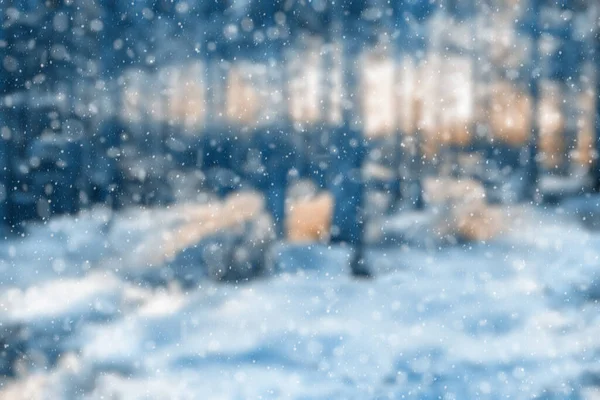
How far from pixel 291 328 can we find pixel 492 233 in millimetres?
881

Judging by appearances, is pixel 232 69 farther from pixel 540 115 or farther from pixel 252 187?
pixel 540 115

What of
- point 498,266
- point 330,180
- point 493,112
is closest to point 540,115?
point 493,112

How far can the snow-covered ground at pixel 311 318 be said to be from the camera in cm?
268

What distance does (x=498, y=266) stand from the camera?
284cm

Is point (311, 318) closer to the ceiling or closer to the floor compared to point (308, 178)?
closer to the floor

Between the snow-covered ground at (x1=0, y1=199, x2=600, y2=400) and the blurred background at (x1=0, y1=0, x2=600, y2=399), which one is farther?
the blurred background at (x1=0, y1=0, x2=600, y2=399)

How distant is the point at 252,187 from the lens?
2863 millimetres

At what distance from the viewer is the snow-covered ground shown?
8.78ft

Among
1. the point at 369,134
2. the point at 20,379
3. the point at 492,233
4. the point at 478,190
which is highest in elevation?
the point at 369,134

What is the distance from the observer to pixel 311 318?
9.21 ft

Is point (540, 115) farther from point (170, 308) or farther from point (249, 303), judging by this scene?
point (170, 308)

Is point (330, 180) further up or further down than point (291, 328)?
further up

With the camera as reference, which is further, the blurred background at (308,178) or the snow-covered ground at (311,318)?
the blurred background at (308,178)

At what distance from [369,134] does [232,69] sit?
60 cm
